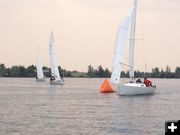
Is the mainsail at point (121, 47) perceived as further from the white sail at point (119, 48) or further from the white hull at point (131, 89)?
the white hull at point (131, 89)

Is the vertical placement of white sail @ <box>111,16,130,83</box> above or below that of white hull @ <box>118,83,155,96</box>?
above

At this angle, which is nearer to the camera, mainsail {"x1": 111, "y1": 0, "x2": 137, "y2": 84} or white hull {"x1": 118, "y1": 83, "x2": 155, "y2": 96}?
white hull {"x1": 118, "y1": 83, "x2": 155, "y2": 96}

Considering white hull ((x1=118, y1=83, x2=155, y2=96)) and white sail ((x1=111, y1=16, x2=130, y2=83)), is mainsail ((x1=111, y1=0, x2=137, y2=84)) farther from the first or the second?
white hull ((x1=118, y1=83, x2=155, y2=96))

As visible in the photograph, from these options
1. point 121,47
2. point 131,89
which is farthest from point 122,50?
point 131,89

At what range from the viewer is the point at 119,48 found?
55.8 metres

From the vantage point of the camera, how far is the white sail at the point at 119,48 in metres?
55.2

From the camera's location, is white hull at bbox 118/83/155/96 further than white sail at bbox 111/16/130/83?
No

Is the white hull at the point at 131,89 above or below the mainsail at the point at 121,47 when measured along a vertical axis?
below

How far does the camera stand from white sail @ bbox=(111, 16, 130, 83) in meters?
55.2

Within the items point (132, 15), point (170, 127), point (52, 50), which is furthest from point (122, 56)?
point (170, 127)

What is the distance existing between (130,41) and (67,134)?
36422 mm

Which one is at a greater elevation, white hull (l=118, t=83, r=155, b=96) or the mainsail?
the mainsail

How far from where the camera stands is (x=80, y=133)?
21219 mm

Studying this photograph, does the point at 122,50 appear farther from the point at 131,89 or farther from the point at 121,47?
the point at 131,89
